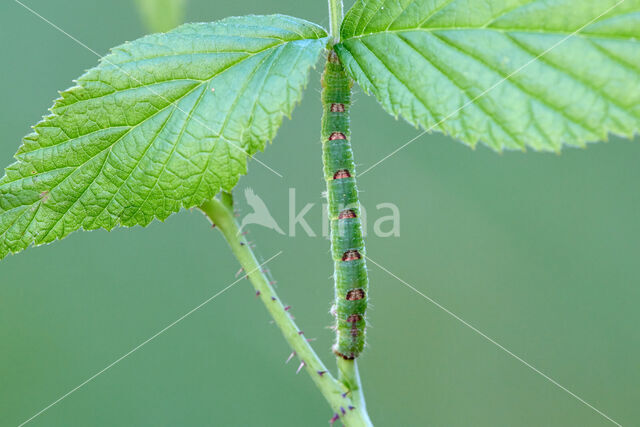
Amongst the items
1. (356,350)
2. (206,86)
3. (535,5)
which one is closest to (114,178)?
(206,86)

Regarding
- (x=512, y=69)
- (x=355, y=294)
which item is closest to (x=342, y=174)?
(x=355, y=294)

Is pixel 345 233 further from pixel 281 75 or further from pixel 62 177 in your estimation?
pixel 62 177

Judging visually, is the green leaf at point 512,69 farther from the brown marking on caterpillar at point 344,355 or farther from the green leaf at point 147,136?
the brown marking on caterpillar at point 344,355

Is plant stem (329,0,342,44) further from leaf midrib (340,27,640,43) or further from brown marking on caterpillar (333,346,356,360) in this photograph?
brown marking on caterpillar (333,346,356,360)

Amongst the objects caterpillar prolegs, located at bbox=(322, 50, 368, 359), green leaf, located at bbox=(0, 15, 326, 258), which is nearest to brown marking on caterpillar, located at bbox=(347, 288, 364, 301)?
caterpillar prolegs, located at bbox=(322, 50, 368, 359)

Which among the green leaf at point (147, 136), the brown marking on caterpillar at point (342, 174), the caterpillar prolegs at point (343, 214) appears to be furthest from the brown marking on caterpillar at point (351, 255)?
the green leaf at point (147, 136)

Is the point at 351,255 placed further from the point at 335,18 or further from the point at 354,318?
the point at 335,18
